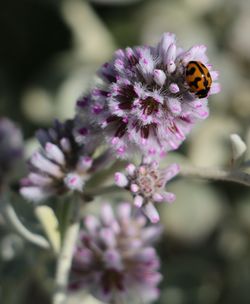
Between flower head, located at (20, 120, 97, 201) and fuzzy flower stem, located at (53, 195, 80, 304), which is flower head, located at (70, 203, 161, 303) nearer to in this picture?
fuzzy flower stem, located at (53, 195, 80, 304)

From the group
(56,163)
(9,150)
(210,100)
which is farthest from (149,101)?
(210,100)

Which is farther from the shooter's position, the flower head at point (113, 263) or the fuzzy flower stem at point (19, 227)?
the flower head at point (113, 263)

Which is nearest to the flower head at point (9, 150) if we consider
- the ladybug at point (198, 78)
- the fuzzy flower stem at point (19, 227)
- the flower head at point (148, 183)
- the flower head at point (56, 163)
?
the fuzzy flower stem at point (19, 227)

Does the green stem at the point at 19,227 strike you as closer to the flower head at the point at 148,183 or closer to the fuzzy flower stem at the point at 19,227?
the fuzzy flower stem at the point at 19,227

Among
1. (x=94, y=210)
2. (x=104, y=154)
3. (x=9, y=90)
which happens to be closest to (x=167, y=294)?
(x=94, y=210)

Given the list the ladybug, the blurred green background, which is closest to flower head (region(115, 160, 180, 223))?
the ladybug

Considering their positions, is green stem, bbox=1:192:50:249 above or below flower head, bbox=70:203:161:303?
above

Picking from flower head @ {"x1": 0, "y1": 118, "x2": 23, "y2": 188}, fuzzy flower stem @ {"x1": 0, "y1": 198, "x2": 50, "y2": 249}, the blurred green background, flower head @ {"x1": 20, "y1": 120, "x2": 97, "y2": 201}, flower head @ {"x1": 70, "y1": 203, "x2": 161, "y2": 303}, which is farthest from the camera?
the blurred green background
